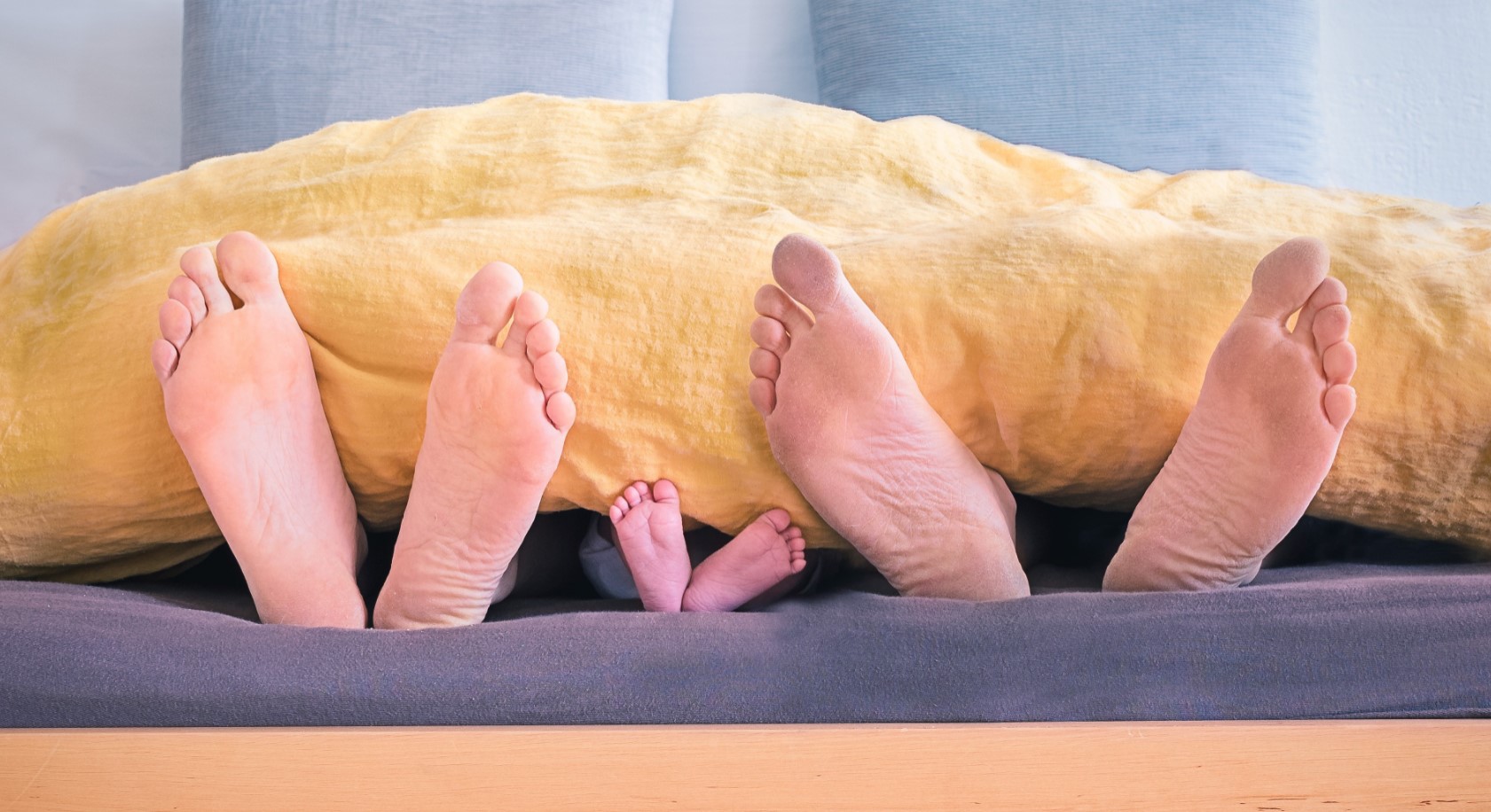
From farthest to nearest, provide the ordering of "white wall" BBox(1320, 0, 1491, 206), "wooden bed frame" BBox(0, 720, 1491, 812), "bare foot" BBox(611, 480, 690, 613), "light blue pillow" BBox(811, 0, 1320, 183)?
"white wall" BBox(1320, 0, 1491, 206) < "light blue pillow" BBox(811, 0, 1320, 183) < "bare foot" BBox(611, 480, 690, 613) < "wooden bed frame" BBox(0, 720, 1491, 812)

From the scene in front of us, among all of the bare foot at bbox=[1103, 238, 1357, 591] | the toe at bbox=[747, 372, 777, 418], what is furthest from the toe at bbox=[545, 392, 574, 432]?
the bare foot at bbox=[1103, 238, 1357, 591]

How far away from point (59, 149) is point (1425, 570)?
7.02 feet

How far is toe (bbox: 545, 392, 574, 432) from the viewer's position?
2.35 ft

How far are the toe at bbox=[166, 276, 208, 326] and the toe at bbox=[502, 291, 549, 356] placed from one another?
0.76 feet

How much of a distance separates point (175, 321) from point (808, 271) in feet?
1.48

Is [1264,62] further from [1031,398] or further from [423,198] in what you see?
[423,198]

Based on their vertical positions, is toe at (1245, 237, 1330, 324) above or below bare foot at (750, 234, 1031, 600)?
above

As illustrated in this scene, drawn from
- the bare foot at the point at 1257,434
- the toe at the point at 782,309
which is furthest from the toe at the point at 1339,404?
the toe at the point at 782,309

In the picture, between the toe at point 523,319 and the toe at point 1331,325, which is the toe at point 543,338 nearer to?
the toe at point 523,319

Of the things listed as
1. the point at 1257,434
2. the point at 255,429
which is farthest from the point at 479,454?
the point at 1257,434

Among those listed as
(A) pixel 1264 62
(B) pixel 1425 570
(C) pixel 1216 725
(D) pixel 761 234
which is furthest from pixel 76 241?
(A) pixel 1264 62

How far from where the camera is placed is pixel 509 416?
711mm

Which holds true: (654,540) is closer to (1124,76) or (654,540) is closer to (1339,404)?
(1339,404)

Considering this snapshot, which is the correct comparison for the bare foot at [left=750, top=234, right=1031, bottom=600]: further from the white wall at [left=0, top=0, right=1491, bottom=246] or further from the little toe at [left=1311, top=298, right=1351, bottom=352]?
the white wall at [left=0, top=0, right=1491, bottom=246]
